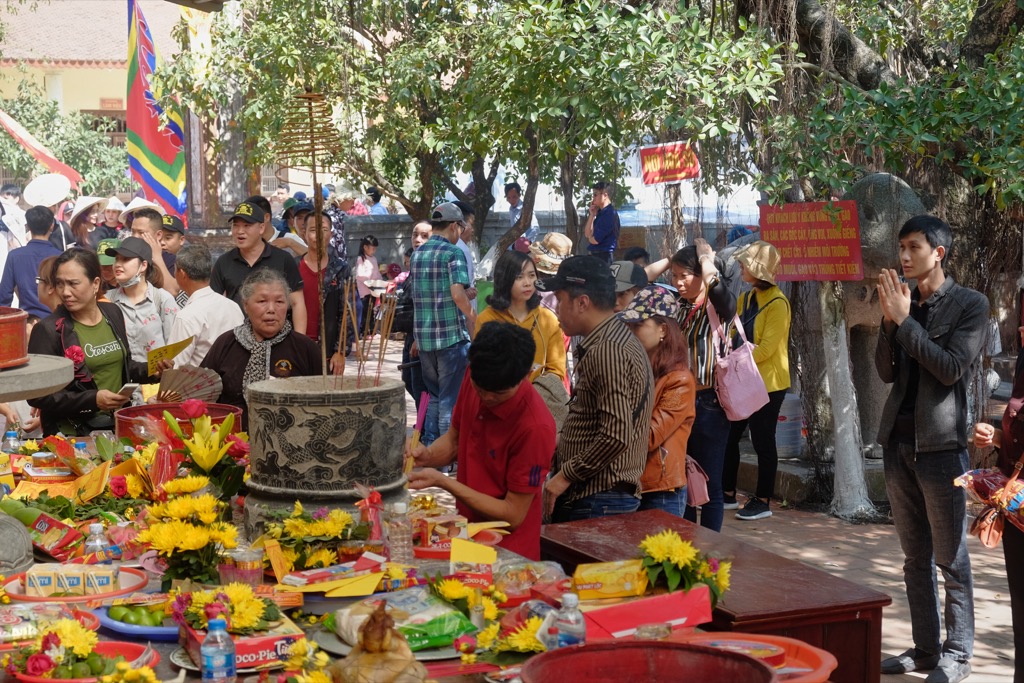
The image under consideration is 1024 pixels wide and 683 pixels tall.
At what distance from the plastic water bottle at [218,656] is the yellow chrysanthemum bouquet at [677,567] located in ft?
3.19

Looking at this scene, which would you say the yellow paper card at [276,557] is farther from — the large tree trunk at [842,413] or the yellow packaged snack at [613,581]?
the large tree trunk at [842,413]

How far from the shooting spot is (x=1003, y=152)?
5750 millimetres

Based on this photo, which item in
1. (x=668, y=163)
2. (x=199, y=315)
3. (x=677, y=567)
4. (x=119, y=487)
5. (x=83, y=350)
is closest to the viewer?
(x=677, y=567)

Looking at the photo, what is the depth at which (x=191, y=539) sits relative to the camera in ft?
9.77

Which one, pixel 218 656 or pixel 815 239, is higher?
pixel 815 239

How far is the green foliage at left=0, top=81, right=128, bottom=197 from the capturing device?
28273mm

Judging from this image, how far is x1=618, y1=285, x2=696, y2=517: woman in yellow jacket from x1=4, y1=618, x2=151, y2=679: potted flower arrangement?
267cm

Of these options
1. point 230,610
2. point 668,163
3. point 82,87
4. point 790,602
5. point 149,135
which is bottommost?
point 790,602

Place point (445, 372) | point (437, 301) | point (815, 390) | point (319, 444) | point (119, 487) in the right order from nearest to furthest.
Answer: point (319, 444), point (119, 487), point (815, 390), point (437, 301), point (445, 372)

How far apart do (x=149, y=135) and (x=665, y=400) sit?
12819 millimetres

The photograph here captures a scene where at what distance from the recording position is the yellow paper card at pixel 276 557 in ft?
10.2

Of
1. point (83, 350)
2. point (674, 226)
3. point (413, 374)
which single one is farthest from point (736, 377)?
point (674, 226)

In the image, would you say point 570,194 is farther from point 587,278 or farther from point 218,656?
point 218,656

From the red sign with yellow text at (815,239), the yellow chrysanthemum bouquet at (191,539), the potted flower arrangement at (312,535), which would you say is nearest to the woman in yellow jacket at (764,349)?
the red sign with yellow text at (815,239)
